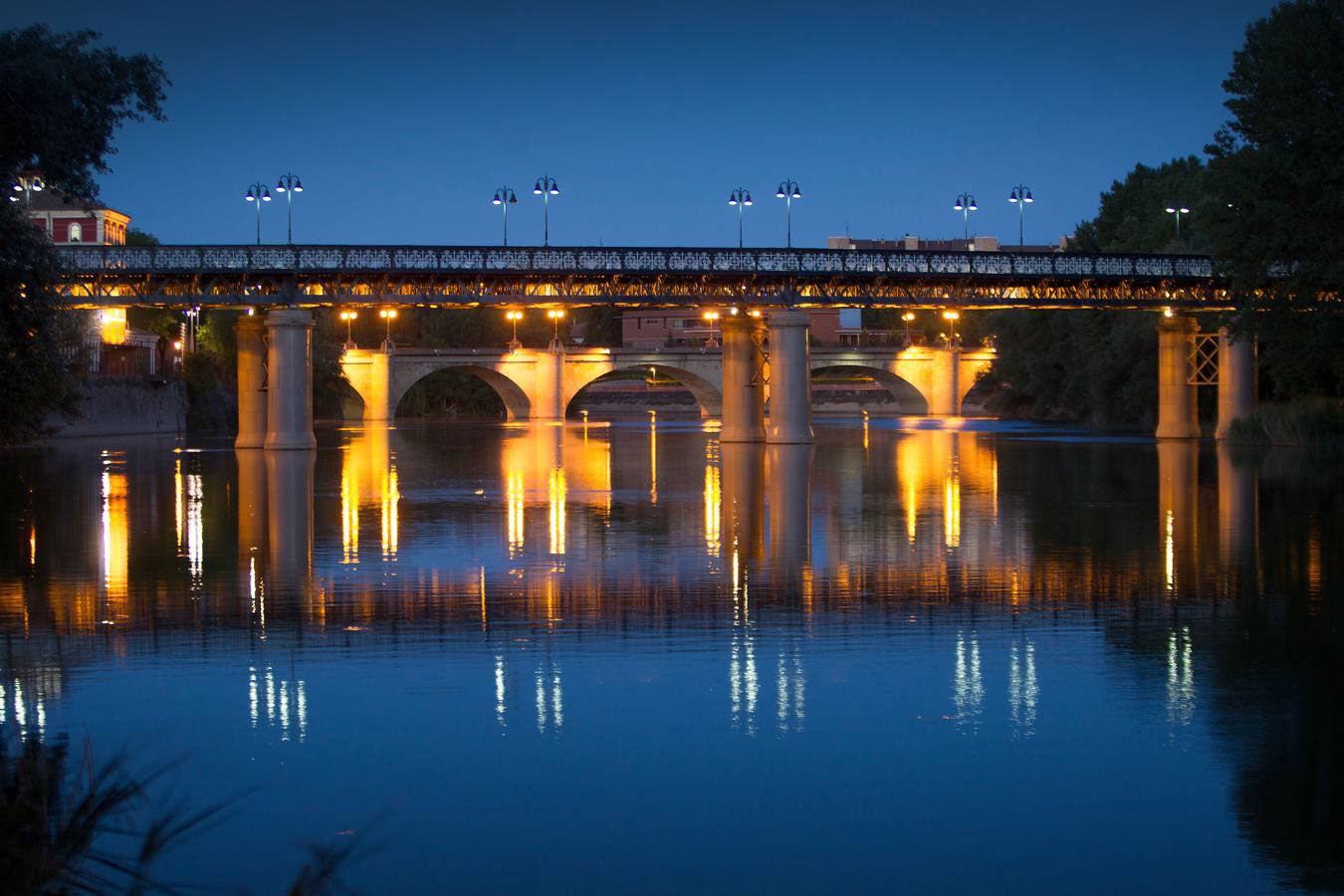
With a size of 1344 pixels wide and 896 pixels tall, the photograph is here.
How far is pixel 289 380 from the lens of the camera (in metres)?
70.9

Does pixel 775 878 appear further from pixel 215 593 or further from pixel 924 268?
pixel 924 268

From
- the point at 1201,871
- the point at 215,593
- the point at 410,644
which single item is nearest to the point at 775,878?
the point at 1201,871

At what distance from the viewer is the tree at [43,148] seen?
66.3 ft

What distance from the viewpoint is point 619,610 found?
60.3 feet

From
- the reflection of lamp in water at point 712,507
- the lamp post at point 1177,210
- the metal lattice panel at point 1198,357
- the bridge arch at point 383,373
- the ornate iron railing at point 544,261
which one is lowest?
the reflection of lamp in water at point 712,507

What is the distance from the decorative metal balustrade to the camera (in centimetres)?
7050

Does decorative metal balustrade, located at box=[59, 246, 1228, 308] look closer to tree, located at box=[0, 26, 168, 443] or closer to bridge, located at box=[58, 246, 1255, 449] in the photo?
bridge, located at box=[58, 246, 1255, 449]

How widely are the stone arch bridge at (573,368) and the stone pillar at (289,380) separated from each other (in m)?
67.6

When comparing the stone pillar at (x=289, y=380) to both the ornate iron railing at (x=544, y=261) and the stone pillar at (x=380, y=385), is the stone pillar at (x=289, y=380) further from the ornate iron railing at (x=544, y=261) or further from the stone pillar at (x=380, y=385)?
the stone pillar at (x=380, y=385)

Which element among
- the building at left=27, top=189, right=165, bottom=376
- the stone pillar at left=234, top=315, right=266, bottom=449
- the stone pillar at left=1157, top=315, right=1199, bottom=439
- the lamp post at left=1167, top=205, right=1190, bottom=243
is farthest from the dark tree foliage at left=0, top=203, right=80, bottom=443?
the lamp post at left=1167, top=205, right=1190, bottom=243

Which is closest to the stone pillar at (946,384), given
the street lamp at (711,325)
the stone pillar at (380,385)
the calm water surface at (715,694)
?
the street lamp at (711,325)

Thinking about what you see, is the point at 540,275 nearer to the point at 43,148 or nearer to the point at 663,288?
the point at 663,288

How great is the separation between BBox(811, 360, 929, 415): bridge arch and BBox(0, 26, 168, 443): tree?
128 metres

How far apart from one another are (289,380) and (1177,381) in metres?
39.8
